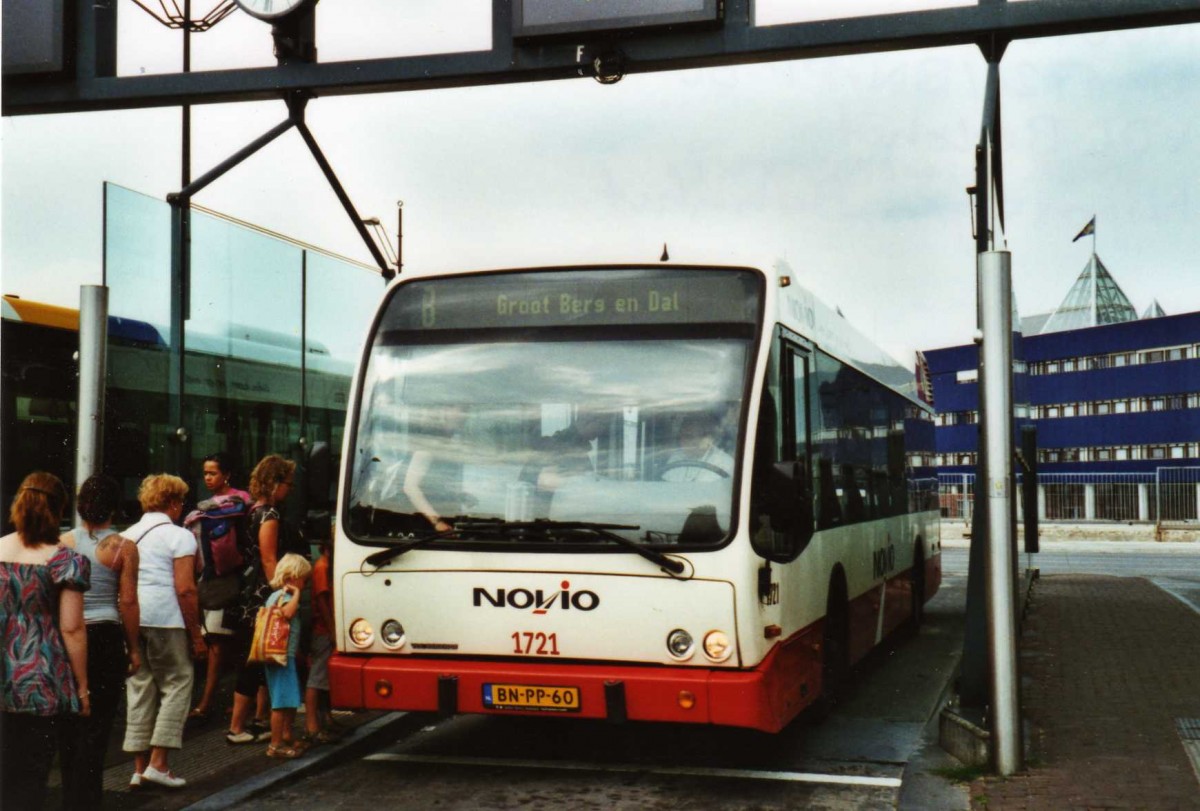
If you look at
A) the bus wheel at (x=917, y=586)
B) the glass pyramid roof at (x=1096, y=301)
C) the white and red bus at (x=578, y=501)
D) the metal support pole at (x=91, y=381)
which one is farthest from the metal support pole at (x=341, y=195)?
the glass pyramid roof at (x=1096, y=301)

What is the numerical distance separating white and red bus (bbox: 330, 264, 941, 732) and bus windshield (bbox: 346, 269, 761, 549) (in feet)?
0.04

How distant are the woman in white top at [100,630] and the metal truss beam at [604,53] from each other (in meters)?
3.57

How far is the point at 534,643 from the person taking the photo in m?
7.27

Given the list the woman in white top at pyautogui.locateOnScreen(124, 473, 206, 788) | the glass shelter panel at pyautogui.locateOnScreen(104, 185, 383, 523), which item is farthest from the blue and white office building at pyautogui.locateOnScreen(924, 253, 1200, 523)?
the woman in white top at pyautogui.locateOnScreen(124, 473, 206, 788)

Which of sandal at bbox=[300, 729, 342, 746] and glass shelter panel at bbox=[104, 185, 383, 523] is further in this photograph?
glass shelter panel at bbox=[104, 185, 383, 523]

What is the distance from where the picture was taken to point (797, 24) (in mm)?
8133

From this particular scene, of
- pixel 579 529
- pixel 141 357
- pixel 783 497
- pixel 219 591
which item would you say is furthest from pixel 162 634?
pixel 141 357

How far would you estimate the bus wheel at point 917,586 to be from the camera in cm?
1480

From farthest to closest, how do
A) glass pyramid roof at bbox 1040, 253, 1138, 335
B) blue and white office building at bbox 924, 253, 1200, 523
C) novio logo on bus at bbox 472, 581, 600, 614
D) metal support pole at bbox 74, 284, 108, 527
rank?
1. glass pyramid roof at bbox 1040, 253, 1138, 335
2. blue and white office building at bbox 924, 253, 1200, 523
3. metal support pole at bbox 74, 284, 108, 527
4. novio logo on bus at bbox 472, 581, 600, 614

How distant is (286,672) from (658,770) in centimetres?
230

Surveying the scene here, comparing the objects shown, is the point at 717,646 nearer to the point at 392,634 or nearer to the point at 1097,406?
the point at 392,634

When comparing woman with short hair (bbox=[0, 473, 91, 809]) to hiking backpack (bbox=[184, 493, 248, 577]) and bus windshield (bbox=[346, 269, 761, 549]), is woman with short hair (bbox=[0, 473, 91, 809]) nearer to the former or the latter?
bus windshield (bbox=[346, 269, 761, 549])

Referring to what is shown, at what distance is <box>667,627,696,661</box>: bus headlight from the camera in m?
7.07

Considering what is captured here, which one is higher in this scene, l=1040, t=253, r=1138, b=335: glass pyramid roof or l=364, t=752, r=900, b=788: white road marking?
l=1040, t=253, r=1138, b=335: glass pyramid roof
